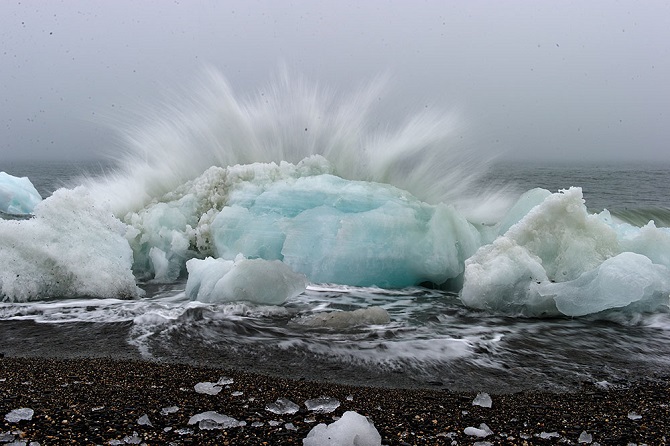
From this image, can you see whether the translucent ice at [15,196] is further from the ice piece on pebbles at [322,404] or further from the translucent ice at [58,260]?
the ice piece on pebbles at [322,404]

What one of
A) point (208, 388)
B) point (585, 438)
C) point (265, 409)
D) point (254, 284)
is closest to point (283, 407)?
point (265, 409)

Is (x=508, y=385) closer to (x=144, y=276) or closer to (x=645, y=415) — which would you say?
(x=645, y=415)

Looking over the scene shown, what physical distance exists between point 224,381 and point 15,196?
14.2m

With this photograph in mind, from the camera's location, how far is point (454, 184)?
1060 centimetres

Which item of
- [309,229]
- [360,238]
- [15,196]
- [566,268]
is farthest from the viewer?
[15,196]

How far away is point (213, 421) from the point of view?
3.20m

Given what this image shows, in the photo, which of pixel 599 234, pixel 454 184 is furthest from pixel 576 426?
pixel 454 184

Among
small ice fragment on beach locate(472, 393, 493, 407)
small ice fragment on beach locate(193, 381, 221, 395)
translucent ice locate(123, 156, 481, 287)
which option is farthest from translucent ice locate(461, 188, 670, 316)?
small ice fragment on beach locate(193, 381, 221, 395)

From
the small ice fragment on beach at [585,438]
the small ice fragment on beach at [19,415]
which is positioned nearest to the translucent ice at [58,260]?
the small ice fragment on beach at [19,415]

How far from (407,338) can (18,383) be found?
330 centimetres

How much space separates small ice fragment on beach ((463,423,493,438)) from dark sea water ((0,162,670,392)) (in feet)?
3.00

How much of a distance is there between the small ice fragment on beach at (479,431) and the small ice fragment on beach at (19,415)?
253 centimetres

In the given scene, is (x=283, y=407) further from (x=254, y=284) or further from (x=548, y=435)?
(x=254, y=284)

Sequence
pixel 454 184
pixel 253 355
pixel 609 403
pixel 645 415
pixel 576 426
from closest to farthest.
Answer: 1. pixel 576 426
2. pixel 645 415
3. pixel 609 403
4. pixel 253 355
5. pixel 454 184
